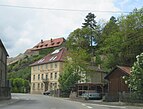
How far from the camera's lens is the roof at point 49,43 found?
152 meters

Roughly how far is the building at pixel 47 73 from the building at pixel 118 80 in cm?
4031

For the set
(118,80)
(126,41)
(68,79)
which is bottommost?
(118,80)

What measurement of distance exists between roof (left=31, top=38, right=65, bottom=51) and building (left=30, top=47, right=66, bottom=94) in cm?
3967

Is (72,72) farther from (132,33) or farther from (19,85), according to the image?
(19,85)

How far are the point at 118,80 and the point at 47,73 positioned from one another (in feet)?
169

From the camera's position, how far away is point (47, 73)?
10538 cm

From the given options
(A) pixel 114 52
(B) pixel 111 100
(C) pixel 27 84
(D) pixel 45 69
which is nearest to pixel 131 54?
(A) pixel 114 52

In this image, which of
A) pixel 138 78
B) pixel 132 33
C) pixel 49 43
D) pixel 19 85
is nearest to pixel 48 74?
pixel 19 85

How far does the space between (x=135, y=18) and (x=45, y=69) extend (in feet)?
147

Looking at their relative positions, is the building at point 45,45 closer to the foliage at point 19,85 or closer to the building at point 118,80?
the foliage at point 19,85

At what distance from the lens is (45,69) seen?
106m

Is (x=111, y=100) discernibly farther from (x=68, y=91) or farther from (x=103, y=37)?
(x=103, y=37)

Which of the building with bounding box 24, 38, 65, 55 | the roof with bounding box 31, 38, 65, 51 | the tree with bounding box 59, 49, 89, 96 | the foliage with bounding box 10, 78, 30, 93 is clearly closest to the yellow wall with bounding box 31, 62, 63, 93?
the foliage with bounding box 10, 78, 30, 93

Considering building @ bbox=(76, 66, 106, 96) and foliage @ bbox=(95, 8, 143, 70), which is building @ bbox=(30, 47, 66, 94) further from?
foliage @ bbox=(95, 8, 143, 70)
